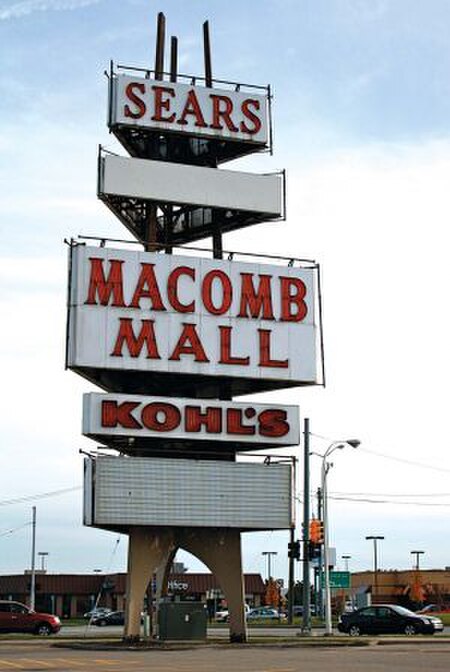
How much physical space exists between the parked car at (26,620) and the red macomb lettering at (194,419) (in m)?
17.6

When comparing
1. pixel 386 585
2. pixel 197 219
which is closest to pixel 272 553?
pixel 386 585

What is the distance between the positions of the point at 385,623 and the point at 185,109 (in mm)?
24605

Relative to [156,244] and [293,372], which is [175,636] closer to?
[293,372]

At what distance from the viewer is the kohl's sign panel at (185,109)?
47469 millimetres

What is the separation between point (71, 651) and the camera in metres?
40.2

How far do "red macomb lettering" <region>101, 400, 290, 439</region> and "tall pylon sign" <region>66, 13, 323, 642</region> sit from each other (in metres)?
0.05

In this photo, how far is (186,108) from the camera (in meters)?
48.0

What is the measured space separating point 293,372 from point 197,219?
8.31m

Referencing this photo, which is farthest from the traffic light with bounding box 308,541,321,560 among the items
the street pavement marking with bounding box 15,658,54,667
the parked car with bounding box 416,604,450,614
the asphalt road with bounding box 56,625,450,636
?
the parked car with bounding box 416,604,450,614

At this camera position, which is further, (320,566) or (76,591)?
(76,591)

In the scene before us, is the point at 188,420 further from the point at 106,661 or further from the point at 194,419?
the point at 106,661

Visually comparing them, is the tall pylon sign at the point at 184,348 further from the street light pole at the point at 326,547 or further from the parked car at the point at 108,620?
the parked car at the point at 108,620

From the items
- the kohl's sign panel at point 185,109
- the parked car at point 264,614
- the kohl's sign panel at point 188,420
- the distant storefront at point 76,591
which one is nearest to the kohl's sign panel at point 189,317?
the kohl's sign panel at point 188,420

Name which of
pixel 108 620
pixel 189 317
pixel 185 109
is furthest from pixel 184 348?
pixel 108 620
